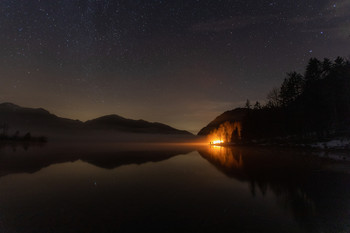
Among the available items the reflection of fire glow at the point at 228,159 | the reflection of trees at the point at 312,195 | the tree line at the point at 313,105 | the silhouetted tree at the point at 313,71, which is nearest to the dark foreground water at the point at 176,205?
the reflection of trees at the point at 312,195

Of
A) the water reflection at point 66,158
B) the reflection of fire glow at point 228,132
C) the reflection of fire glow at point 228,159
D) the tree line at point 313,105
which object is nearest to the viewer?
the water reflection at point 66,158

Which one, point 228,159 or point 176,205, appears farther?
point 228,159

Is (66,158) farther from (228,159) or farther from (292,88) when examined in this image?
(292,88)

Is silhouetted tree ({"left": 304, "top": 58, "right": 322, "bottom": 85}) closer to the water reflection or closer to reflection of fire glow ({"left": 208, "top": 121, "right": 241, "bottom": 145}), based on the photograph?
reflection of fire glow ({"left": 208, "top": 121, "right": 241, "bottom": 145})

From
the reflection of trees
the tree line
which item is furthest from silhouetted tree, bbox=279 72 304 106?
the reflection of trees

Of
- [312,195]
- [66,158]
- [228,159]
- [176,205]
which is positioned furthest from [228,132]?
[176,205]

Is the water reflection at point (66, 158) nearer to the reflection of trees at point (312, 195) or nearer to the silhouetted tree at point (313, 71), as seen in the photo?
the reflection of trees at point (312, 195)

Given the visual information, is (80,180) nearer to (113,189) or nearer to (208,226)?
(113,189)

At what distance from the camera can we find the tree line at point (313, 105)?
45094 mm

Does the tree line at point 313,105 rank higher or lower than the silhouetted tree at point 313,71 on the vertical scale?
lower

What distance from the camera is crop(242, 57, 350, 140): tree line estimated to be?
1775 inches

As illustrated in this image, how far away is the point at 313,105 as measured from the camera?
167 feet

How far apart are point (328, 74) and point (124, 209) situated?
6019 centimetres

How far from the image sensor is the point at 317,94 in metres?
50.6
